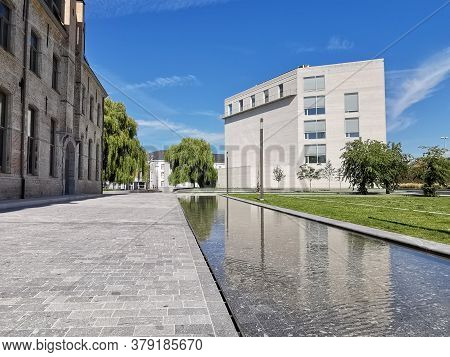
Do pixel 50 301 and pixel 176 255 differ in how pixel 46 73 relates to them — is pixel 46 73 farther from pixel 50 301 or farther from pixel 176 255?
pixel 50 301

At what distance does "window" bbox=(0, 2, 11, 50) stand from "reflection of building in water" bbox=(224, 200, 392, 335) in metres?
15.8

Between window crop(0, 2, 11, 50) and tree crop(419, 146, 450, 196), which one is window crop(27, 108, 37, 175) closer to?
window crop(0, 2, 11, 50)

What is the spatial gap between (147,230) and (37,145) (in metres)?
15.0

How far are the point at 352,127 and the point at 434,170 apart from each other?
76.5 ft

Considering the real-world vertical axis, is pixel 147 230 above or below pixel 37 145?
below

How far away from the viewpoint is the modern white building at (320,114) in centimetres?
5366

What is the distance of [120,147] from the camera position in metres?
38.2

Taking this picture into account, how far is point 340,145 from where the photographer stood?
54812mm

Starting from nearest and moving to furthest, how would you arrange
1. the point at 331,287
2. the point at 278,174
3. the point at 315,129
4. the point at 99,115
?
the point at 331,287 → the point at 99,115 → the point at 315,129 → the point at 278,174

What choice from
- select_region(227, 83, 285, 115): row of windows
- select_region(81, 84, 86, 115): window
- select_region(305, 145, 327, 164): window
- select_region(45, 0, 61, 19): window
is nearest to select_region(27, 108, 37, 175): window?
select_region(81, 84, 86, 115): window

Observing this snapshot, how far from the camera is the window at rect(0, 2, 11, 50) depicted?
657 inches

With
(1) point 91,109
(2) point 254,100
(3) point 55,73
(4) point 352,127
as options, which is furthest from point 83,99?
(2) point 254,100

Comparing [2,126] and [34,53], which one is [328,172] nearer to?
[34,53]

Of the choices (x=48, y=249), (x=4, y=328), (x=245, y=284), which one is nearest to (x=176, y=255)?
(x=245, y=284)
